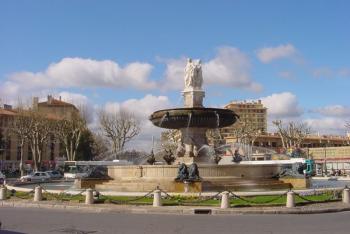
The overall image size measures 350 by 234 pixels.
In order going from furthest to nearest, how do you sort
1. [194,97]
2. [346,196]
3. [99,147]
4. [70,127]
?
[99,147], [70,127], [194,97], [346,196]

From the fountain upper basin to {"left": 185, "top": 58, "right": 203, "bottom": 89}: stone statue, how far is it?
3682mm

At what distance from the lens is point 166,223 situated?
49.8ft

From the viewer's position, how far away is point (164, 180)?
2602 centimetres

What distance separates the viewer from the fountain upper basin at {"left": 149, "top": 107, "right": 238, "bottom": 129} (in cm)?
3145

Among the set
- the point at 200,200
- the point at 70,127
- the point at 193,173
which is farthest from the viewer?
the point at 70,127

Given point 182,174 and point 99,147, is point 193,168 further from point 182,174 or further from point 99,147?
point 99,147

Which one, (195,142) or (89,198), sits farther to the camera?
(195,142)

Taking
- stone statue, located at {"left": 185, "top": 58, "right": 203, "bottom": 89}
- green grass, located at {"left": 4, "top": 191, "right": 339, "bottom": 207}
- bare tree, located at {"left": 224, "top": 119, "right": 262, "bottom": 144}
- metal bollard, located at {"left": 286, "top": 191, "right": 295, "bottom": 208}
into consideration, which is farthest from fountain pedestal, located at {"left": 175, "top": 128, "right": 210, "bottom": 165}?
bare tree, located at {"left": 224, "top": 119, "right": 262, "bottom": 144}

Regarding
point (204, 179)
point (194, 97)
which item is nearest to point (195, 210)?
point (204, 179)

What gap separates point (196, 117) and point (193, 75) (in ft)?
14.6

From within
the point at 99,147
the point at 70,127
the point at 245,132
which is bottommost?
the point at 99,147

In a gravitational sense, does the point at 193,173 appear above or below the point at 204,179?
above

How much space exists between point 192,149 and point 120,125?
124 feet

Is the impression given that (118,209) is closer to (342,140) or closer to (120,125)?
(120,125)
